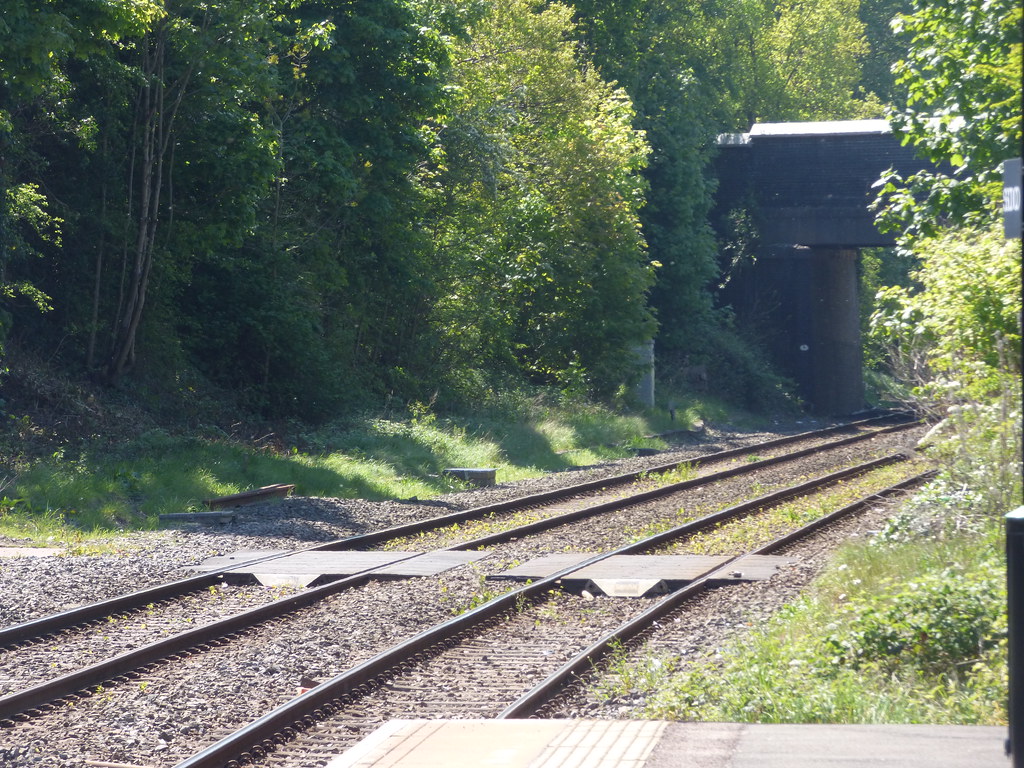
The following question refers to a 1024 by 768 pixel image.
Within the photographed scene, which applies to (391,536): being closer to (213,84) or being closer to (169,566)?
(169,566)

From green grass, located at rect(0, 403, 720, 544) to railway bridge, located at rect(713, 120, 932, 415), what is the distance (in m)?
15.8

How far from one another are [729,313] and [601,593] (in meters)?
36.6

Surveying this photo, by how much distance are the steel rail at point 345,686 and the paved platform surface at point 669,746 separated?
2.62ft

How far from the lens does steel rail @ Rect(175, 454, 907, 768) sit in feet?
20.5

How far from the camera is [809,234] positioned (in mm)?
42062

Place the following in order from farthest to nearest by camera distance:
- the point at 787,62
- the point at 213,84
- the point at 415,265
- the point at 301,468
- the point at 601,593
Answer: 1. the point at 787,62
2. the point at 415,265
3. the point at 213,84
4. the point at 301,468
5. the point at 601,593

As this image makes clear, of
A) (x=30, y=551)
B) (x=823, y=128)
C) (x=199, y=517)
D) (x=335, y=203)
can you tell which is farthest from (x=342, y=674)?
(x=823, y=128)

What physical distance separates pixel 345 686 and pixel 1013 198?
5037 mm

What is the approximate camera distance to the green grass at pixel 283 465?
16.1 meters

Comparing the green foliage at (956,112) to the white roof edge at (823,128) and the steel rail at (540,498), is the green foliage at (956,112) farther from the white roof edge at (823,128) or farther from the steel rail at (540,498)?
the white roof edge at (823,128)

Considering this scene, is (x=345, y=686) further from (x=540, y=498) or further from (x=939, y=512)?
(x=540, y=498)

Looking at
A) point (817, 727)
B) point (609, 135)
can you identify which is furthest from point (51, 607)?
point (609, 135)

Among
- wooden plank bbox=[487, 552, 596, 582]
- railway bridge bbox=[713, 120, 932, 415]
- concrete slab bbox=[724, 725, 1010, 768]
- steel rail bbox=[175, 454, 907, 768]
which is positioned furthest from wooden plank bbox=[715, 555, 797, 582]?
railway bridge bbox=[713, 120, 932, 415]

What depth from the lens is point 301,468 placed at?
66.2 feet
